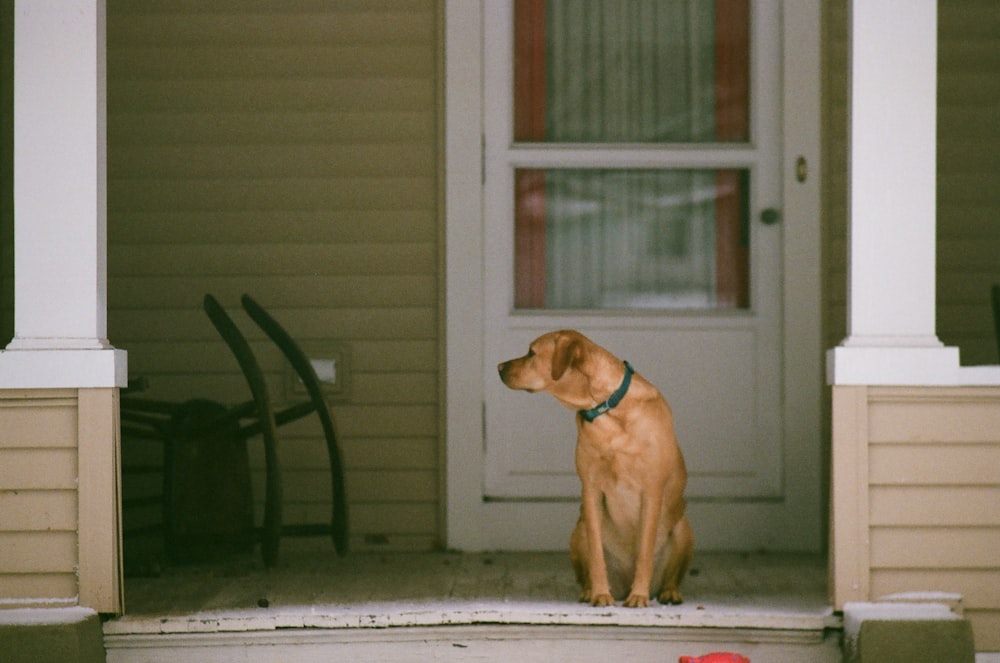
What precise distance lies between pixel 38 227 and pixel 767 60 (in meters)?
2.76

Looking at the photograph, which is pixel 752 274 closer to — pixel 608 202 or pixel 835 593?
pixel 608 202

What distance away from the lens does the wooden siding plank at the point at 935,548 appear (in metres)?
3.47

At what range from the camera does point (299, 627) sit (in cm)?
347

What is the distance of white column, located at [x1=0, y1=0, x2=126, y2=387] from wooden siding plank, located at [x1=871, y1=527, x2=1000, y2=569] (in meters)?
2.24

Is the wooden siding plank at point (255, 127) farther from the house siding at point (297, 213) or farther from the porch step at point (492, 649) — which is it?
the porch step at point (492, 649)

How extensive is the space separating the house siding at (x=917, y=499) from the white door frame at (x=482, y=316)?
121 centimetres

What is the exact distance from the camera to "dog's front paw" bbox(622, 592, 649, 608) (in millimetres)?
3537

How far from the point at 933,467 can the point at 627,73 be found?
2.05 metres

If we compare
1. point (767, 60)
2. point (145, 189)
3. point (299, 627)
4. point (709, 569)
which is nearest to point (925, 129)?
point (767, 60)

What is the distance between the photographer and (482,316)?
475cm

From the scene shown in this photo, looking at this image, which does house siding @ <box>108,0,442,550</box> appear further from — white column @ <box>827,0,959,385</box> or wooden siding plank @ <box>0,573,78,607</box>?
white column @ <box>827,0,959,385</box>

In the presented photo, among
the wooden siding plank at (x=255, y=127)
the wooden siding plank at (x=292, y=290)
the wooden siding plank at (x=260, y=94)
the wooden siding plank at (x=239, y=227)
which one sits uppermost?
the wooden siding plank at (x=260, y=94)

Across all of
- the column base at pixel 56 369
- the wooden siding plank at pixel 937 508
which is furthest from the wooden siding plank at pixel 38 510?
the wooden siding plank at pixel 937 508

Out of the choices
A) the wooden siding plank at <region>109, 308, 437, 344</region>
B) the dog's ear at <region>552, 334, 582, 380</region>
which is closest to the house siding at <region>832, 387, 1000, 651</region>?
the dog's ear at <region>552, 334, 582, 380</region>
